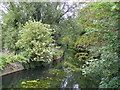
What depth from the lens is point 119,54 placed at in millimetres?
1770

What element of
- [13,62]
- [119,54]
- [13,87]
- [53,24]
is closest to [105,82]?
[119,54]

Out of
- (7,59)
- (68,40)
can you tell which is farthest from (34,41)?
(68,40)

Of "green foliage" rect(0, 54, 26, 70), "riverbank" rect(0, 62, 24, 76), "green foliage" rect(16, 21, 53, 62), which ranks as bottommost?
"riverbank" rect(0, 62, 24, 76)

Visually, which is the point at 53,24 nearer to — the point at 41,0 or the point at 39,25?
the point at 41,0

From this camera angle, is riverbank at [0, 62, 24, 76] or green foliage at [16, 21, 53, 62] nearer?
riverbank at [0, 62, 24, 76]

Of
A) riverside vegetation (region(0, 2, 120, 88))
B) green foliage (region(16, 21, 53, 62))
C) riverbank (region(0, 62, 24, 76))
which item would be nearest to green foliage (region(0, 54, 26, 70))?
riverside vegetation (region(0, 2, 120, 88))

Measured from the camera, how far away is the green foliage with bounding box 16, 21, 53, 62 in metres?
5.48

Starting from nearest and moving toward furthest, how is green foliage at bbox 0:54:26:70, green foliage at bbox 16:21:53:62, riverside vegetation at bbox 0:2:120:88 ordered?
riverside vegetation at bbox 0:2:120:88 < green foliage at bbox 0:54:26:70 < green foliage at bbox 16:21:53:62

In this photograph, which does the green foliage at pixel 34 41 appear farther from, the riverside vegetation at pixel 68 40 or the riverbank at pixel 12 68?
the riverbank at pixel 12 68

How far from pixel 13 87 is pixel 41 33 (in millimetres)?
3057

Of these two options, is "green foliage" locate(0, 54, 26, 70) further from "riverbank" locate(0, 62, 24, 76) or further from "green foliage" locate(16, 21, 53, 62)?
"green foliage" locate(16, 21, 53, 62)

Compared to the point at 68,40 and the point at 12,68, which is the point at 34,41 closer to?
the point at 12,68

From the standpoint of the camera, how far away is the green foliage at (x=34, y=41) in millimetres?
5482

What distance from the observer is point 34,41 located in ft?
18.0
